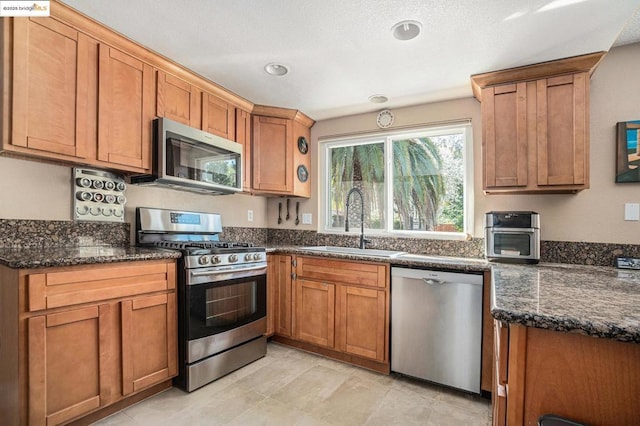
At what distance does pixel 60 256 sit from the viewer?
1613 mm

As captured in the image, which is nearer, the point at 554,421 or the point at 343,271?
the point at 554,421

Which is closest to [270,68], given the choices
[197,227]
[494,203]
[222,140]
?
[222,140]

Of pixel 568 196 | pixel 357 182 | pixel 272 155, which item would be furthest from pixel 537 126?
pixel 272 155

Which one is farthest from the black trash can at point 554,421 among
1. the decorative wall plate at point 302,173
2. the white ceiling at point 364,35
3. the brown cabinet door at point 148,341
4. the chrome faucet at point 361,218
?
the decorative wall plate at point 302,173

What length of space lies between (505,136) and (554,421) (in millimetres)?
1954

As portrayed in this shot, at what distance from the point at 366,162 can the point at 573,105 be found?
1.71 meters

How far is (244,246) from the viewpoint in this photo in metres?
2.56

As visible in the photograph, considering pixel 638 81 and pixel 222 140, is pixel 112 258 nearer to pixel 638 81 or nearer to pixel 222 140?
pixel 222 140

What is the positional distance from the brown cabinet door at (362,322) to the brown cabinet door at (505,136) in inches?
47.6

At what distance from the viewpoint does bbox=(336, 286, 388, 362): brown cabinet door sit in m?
2.39

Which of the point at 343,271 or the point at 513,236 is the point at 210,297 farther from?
the point at 513,236

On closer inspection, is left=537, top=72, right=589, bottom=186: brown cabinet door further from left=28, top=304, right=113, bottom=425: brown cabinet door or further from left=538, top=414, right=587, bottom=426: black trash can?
left=28, top=304, right=113, bottom=425: brown cabinet door

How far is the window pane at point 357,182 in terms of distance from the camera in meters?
3.18

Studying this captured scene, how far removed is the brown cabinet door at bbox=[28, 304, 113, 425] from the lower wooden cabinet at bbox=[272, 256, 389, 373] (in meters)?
1.44
